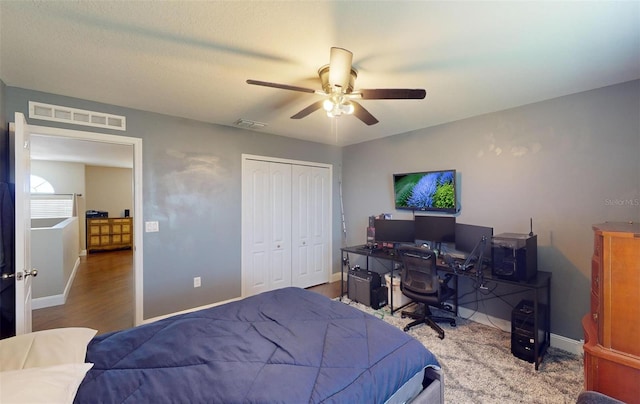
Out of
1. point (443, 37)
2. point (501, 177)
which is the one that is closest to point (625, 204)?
point (501, 177)

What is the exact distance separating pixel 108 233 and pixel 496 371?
29.2 feet

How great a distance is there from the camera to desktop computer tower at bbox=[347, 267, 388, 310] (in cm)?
356

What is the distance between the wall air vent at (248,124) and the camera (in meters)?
3.31

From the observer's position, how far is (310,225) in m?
4.46

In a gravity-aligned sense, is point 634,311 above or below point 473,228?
below

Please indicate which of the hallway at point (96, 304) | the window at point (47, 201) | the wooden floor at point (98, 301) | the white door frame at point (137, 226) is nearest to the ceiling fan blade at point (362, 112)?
the white door frame at point (137, 226)

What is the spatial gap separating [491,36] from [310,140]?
302 cm

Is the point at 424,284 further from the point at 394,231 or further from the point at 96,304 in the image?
the point at 96,304

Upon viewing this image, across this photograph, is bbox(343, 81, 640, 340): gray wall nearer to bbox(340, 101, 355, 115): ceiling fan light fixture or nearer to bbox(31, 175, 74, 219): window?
bbox(340, 101, 355, 115): ceiling fan light fixture

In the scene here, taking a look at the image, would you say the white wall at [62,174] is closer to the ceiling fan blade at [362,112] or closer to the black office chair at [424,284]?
the ceiling fan blade at [362,112]

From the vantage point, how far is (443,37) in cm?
165

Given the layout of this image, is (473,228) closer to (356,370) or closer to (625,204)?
(625,204)

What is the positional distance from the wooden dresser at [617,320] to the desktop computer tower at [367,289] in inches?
82.8

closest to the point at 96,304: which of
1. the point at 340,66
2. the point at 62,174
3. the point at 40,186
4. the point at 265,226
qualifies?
the point at 265,226
